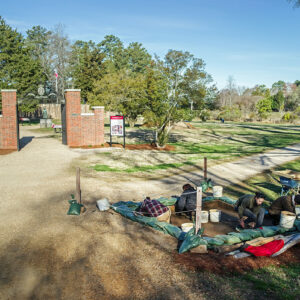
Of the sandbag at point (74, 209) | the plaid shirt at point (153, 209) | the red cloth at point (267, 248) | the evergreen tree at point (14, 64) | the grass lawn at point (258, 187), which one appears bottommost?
the grass lawn at point (258, 187)

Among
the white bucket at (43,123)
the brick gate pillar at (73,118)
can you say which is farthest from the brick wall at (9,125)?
the white bucket at (43,123)

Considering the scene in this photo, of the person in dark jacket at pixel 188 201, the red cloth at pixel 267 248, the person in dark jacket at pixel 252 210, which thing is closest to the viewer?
the red cloth at pixel 267 248

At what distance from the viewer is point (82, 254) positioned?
5.97 m

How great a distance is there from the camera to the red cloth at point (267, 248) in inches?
230

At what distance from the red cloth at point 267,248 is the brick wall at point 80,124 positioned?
16.1 metres

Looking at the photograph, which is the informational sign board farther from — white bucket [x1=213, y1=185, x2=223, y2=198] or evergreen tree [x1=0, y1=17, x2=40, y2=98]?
evergreen tree [x1=0, y1=17, x2=40, y2=98]

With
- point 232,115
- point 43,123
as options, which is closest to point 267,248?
point 43,123

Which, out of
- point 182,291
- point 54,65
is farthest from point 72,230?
point 54,65

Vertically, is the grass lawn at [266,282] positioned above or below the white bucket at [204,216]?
below

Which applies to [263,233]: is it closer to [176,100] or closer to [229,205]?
[229,205]

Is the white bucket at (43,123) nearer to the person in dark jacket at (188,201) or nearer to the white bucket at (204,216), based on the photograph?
the person in dark jacket at (188,201)

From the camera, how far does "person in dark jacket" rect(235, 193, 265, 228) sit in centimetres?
724

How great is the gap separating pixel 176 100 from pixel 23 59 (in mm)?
26316

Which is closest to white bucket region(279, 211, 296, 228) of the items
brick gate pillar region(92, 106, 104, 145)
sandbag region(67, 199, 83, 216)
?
sandbag region(67, 199, 83, 216)
